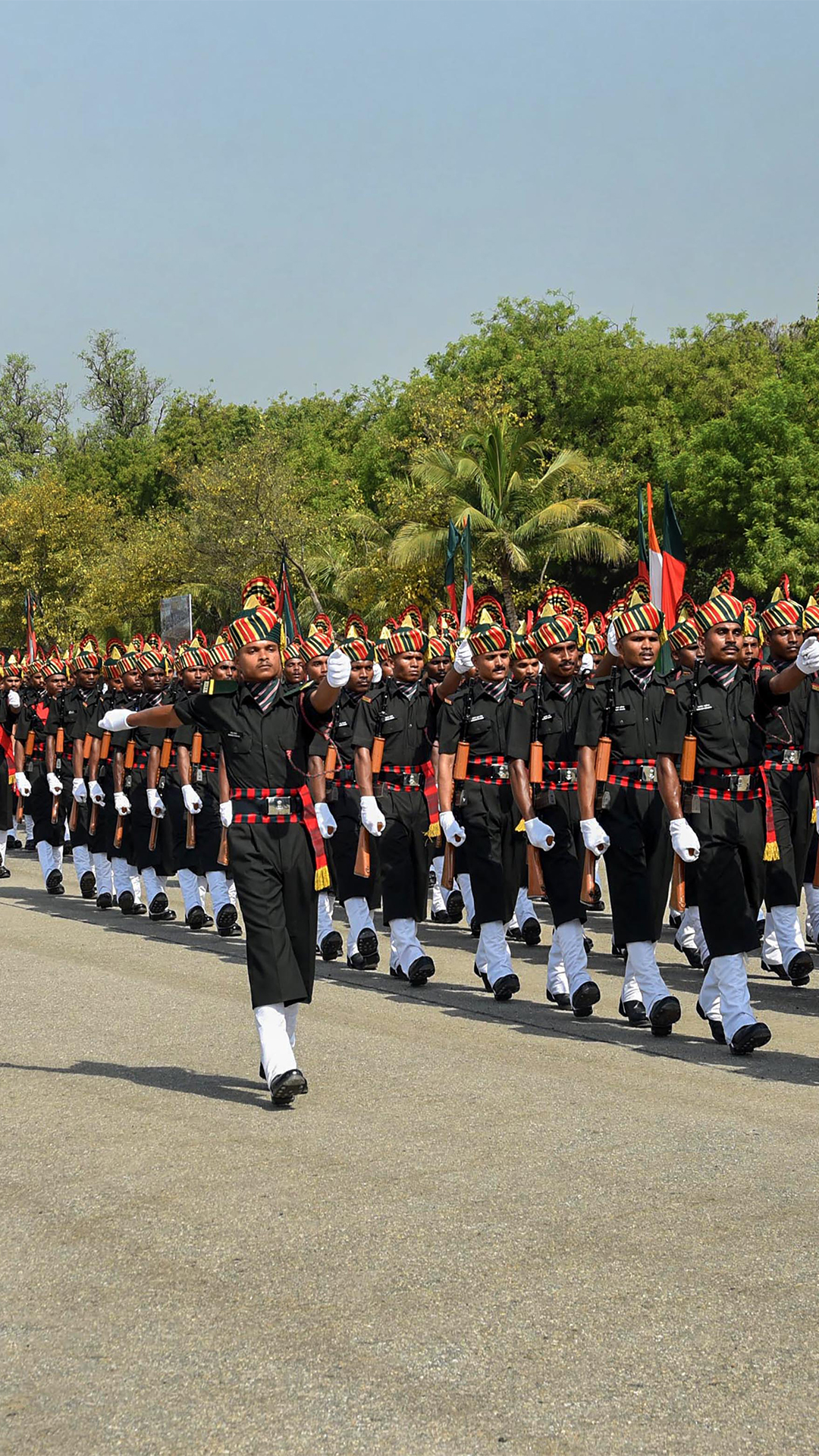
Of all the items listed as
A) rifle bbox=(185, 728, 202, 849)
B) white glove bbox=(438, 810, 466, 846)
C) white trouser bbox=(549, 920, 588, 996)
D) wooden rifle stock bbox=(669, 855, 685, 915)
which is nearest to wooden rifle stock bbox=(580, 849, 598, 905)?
white trouser bbox=(549, 920, 588, 996)

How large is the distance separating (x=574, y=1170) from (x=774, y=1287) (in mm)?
1333

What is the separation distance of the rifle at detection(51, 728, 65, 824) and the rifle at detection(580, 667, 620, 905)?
8.63 meters

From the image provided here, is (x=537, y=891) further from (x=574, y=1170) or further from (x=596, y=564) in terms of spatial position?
(x=596, y=564)

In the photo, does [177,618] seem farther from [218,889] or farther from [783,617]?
[783,617]

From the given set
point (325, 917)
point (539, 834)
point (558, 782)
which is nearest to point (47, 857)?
point (325, 917)

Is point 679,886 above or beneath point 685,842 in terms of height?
beneath

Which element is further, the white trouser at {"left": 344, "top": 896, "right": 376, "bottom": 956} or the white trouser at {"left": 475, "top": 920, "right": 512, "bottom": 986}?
the white trouser at {"left": 344, "top": 896, "right": 376, "bottom": 956}

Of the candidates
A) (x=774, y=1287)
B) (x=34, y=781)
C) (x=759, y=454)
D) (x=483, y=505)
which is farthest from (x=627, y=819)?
(x=759, y=454)

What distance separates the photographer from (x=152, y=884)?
14.8m

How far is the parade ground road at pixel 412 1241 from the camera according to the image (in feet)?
13.2

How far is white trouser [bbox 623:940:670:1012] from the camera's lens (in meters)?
8.77

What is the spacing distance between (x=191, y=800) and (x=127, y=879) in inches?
83.9

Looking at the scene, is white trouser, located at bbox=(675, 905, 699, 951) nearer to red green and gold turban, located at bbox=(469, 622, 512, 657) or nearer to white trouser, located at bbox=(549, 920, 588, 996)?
white trouser, located at bbox=(549, 920, 588, 996)

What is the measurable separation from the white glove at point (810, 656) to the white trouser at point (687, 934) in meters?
3.95
